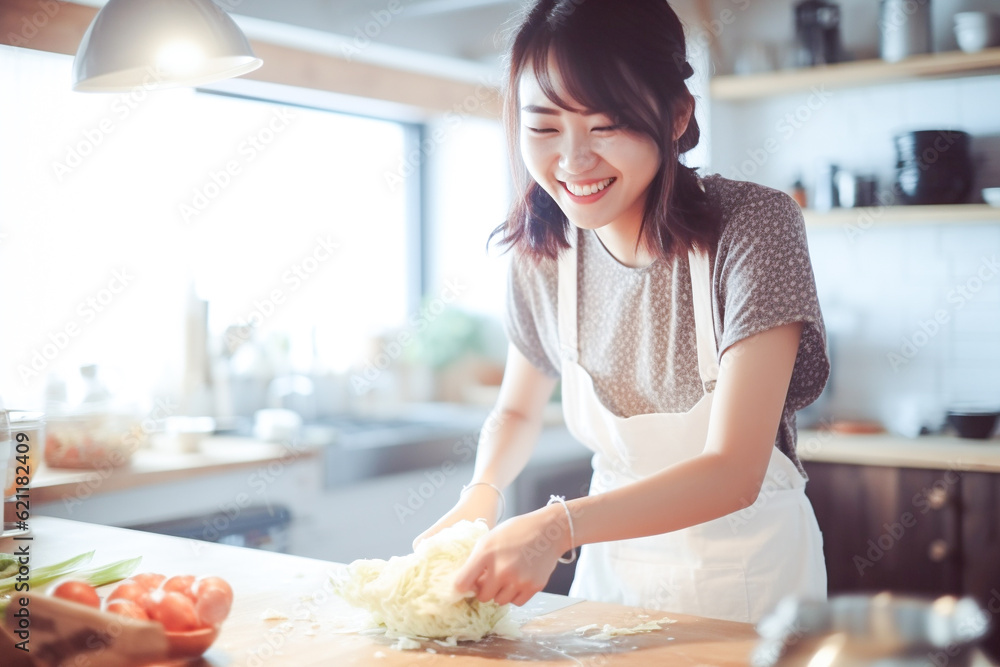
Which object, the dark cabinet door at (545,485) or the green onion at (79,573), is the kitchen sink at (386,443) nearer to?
the dark cabinet door at (545,485)

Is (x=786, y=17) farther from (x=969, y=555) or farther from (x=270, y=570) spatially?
(x=270, y=570)

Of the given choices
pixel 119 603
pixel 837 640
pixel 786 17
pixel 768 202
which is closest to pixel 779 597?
pixel 768 202

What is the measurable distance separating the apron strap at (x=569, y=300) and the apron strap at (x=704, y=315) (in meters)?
0.24

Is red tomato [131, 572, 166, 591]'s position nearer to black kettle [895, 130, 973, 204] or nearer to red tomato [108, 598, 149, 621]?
red tomato [108, 598, 149, 621]

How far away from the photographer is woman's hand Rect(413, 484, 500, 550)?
4.82 ft

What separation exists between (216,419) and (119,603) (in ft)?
7.77

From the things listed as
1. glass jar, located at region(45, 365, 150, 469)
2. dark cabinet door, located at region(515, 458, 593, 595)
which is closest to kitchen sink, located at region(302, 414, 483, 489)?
dark cabinet door, located at region(515, 458, 593, 595)

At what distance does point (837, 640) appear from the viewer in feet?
2.42

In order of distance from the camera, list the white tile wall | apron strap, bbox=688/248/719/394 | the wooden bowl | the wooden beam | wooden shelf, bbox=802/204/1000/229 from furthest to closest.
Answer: the white tile wall, wooden shelf, bbox=802/204/1000/229, the wooden beam, apron strap, bbox=688/248/719/394, the wooden bowl

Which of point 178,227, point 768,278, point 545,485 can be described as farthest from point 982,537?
point 178,227

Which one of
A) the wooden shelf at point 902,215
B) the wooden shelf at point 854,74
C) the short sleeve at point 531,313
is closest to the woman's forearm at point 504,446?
the short sleeve at point 531,313

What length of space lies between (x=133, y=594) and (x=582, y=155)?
0.83 meters

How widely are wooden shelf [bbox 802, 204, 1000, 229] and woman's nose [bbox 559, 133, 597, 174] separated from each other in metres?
2.20

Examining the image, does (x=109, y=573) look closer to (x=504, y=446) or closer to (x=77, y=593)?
(x=77, y=593)
